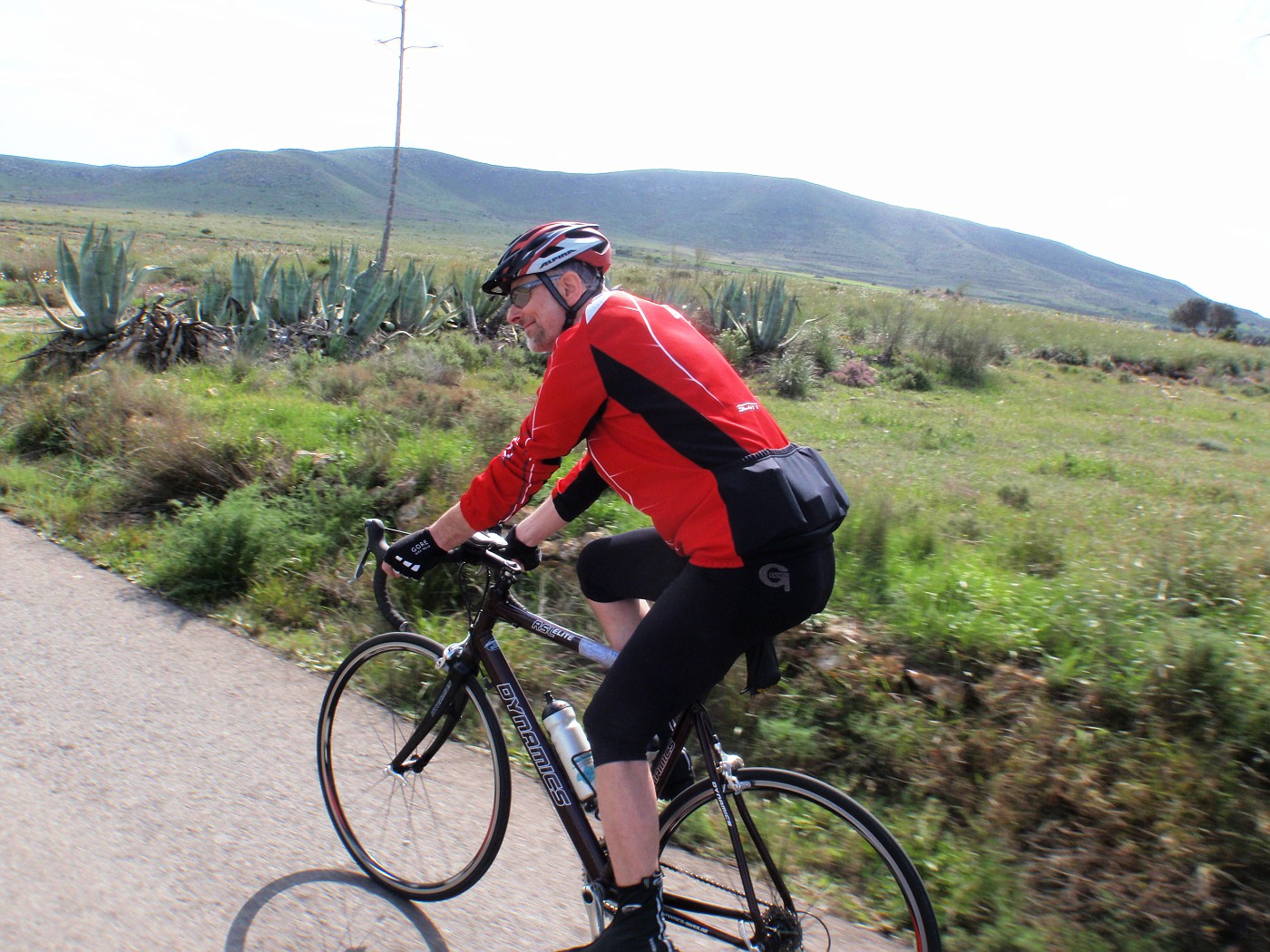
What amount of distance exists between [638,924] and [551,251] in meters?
1.85

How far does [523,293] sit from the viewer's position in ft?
8.94

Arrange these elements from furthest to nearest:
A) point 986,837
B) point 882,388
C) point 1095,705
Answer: point 882,388, point 1095,705, point 986,837

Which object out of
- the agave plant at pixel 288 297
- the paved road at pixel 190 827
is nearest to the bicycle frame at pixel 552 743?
the paved road at pixel 190 827

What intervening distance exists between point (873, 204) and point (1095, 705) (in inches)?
7479

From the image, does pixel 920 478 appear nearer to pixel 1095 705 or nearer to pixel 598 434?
pixel 1095 705

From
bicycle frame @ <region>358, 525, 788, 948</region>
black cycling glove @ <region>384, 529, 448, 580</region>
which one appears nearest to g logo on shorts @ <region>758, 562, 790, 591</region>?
bicycle frame @ <region>358, 525, 788, 948</region>

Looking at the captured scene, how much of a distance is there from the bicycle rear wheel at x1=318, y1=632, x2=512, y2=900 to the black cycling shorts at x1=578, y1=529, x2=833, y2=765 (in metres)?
0.70

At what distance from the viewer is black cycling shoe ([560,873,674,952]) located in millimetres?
2273

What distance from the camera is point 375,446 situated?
698 cm

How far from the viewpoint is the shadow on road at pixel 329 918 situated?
275cm

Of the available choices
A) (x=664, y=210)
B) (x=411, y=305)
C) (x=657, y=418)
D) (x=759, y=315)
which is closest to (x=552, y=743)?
(x=657, y=418)

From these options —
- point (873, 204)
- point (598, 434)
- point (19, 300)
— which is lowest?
point (19, 300)

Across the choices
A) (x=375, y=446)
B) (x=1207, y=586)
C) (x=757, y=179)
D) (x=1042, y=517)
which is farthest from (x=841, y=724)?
(x=757, y=179)

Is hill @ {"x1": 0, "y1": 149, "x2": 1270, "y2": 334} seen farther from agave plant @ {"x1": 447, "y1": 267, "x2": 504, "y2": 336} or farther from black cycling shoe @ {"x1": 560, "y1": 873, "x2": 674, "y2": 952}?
black cycling shoe @ {"x1": 560, "y1": 873, "x2": 674, "y2": 952}
